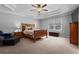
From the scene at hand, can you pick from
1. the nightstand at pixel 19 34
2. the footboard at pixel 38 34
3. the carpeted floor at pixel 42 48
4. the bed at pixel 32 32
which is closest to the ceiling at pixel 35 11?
the bed at pixel 32 32

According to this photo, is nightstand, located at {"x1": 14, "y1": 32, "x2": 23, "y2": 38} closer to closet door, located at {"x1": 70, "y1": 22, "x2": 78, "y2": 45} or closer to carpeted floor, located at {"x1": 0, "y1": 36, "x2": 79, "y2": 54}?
carpeted floor, located at {"x1": 0, "y1": 36, "x2": 79, "y2": 54}

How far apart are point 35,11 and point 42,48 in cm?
102

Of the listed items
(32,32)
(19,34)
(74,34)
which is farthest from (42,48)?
(74,34)

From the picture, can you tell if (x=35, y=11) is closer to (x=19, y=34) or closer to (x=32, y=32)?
(x=32, y=32)

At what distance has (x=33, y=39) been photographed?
8.55ft

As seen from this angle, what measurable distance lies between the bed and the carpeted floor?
0.52 feet

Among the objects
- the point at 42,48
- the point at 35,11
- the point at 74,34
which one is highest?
the point at 35,11

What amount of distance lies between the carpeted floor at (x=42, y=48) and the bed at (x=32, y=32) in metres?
0.16

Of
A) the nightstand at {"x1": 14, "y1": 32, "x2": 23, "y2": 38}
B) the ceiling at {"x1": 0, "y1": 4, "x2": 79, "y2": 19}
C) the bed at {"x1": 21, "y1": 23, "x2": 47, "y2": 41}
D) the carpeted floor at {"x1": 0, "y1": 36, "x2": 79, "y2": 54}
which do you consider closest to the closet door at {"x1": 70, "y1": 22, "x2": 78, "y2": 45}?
the carpeted floor at {"x1": 0, "y1": 36, "x2": 79, "y2": 54}

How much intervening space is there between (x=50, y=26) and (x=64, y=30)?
0.39 metres

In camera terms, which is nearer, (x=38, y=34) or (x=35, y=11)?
(x=35, y=11)

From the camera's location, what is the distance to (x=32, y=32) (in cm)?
260
